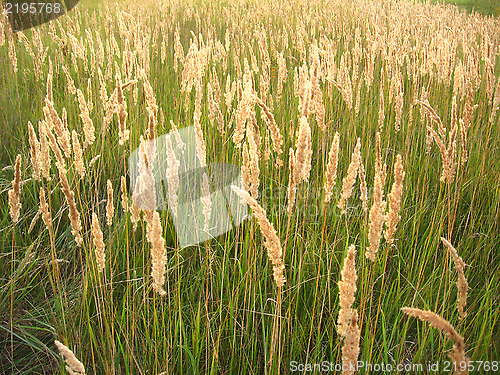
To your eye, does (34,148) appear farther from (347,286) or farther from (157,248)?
(347,286)

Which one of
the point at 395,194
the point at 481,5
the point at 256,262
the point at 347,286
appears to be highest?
the point at 481,5

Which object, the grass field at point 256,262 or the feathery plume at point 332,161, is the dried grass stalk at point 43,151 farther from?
the feathery plume at point 332,161

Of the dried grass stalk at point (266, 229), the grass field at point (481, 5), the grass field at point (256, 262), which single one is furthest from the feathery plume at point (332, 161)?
the grass field at point (481, 5)

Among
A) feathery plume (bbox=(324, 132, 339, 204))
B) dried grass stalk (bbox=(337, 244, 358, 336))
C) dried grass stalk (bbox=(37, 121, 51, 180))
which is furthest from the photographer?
dried grass stalk (bbox=(37, 121, 51, 180))

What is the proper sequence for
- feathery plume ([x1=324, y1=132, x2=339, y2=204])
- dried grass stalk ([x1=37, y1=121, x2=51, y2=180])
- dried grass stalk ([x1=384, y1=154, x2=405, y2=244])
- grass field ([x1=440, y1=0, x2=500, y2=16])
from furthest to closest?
grass field ([x1=440, y1=0, x2=500, y2=16])
dried grass stalk ([x1=37, y1=121, x2=51, y2=180])
feathery plume ([x1=324, y1=132, x2=339, y2=204])
dried grass stalk ([x1=384, y1=154, x2=405, y2=244])

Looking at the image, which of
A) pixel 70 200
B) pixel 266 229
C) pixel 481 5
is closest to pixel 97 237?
pixel 70 200

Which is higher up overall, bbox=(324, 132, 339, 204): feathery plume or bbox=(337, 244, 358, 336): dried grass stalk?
bbox=(324, 132, 339, 204): feathery plume

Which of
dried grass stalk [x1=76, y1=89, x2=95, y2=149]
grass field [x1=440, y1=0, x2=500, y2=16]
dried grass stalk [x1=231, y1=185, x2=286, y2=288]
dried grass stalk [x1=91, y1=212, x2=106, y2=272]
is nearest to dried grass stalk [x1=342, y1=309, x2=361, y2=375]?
dried grass stalk [x1=231, y1=185, x2=286, y2=288]

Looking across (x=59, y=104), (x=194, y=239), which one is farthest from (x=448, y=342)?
(x=59, y=104)

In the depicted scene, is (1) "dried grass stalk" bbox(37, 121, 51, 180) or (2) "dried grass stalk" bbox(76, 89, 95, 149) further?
(2) "dried grass stalk" bbox(76, 89, 95, 149)

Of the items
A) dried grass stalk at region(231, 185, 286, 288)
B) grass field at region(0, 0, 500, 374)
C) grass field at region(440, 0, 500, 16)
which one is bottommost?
grass field at region(0, 0, 500, 374)

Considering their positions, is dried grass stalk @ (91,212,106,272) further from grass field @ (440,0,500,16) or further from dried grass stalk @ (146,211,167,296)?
grass field @ (440,0,500,16)

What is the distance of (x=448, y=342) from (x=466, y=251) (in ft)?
1.95

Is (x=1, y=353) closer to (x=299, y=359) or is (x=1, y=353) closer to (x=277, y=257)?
(x=299, y=359)
